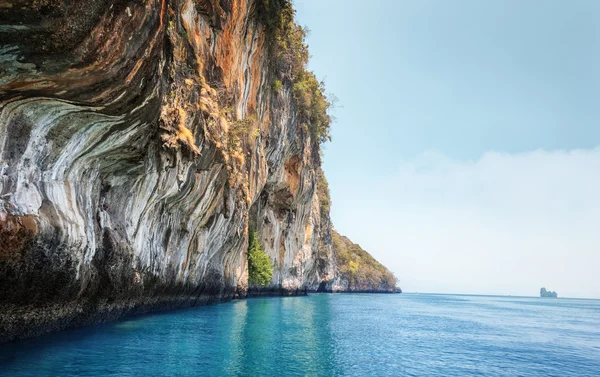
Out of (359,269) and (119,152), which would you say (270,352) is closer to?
(119,152)

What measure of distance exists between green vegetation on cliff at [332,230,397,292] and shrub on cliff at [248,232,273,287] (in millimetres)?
57344

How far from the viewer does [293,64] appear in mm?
35344

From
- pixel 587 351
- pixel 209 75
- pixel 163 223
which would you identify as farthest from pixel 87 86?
pixel 587 351

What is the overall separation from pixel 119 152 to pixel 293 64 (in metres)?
25.8

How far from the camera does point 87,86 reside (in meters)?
8.97

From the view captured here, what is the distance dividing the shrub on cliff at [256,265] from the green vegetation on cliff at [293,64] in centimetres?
1427

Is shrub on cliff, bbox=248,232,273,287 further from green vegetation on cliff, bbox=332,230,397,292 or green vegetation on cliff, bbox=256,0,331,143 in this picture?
green vegetation on cliff, bbox=332,230,397,292

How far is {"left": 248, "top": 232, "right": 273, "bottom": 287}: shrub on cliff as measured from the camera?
3944 centimetres

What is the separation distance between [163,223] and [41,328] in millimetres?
Result: 8175

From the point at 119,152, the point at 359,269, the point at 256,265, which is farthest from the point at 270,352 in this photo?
the point at 359,269

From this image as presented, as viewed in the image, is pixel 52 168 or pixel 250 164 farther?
pixel 250 164

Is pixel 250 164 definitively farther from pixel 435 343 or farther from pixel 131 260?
pixel 435 343

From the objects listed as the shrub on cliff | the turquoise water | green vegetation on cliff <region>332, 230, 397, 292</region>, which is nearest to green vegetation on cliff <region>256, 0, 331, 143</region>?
the shrub on cliff

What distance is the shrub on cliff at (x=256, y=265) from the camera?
39438 mm
